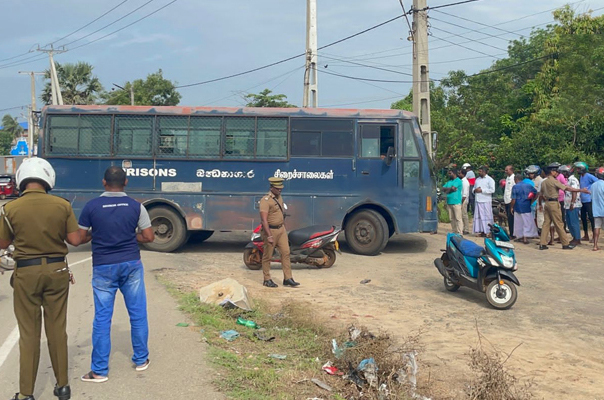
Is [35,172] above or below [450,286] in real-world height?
above

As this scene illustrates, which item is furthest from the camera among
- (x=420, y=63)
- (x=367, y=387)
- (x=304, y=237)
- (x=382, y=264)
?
(x=420, y=63)

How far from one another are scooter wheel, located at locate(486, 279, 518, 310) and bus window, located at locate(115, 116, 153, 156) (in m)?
7.69

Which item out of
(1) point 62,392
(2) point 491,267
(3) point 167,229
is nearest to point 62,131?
(3) point 167,229

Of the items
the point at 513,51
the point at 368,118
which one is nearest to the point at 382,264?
the point at 368,118

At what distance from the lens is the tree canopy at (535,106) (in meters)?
19.8

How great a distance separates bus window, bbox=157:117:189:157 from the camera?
13.1m

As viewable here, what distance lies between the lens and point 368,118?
43.0 ft

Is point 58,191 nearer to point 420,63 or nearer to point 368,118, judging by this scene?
point 368,118

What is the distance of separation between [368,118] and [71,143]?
6.21 m

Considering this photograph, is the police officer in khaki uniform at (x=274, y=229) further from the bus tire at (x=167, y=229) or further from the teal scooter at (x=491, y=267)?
the bus tire at (x=167, y=229)

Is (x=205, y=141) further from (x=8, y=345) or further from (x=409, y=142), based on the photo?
(x=8, y=345)

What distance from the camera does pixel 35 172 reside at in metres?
4.55

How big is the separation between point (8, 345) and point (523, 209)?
11.8 meters

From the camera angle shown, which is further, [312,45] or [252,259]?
[312,45]
